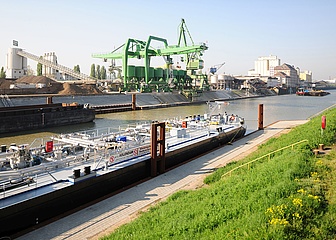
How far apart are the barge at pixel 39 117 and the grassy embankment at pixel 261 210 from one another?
77.9 ft

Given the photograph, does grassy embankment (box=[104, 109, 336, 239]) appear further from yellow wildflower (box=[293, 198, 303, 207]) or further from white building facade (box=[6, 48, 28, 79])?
white building facade (box=[6, 48, 28, 79])

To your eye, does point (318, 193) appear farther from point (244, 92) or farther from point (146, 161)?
point (244, 92)

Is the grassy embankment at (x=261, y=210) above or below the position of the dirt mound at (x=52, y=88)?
below

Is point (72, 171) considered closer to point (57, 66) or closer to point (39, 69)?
point (57, 66)

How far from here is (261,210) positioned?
645cm

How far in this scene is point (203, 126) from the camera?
23547 millimetres

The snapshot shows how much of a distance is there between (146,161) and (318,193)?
27.0 feet

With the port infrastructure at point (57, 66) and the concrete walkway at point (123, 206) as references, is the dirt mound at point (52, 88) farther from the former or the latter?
the concrete walkway at point (123, 206)

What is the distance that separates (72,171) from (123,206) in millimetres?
2789

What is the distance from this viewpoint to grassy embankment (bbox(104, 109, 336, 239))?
18.4 ft

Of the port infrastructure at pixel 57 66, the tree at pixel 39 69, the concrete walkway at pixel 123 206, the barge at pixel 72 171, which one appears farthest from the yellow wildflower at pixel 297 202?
the tree at pixel 39 69

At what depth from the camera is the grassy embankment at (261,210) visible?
5617 mm

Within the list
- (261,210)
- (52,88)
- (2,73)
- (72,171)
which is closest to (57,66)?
(2,73)

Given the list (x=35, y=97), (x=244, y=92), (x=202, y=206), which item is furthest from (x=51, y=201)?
(x=244, y=92)
